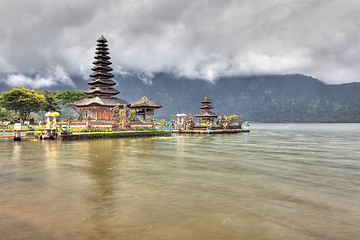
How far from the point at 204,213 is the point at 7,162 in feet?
57.2

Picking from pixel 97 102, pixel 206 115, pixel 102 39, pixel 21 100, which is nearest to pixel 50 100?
pixel 21 100

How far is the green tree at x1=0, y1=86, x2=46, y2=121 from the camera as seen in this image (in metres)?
63.3

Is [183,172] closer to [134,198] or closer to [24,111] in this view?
[134,198]

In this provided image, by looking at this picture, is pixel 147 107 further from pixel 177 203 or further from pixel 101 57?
pixel 177 203

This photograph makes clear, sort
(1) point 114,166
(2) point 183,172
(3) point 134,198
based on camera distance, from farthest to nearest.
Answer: (1) point 114,166 < (2) point 183,172 < (3) point 134,198

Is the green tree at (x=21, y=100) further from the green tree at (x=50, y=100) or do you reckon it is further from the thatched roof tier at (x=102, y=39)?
the thatched roof tier at (x=102, y=39)

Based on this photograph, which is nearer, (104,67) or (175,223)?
(175,223)

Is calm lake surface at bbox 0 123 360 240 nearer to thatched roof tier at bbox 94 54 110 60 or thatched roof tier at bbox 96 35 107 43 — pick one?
thatched roof tier at bbox 94 54 110 60

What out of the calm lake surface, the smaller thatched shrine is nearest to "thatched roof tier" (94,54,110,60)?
the smaller thatched shrine

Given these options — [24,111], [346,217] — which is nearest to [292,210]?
[346,217]

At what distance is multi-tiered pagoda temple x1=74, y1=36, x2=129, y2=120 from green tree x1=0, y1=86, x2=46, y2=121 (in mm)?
15480

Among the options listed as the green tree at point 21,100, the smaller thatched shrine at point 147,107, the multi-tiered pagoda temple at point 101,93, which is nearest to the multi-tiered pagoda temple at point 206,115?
the smaller thatched shrine at point 147,107

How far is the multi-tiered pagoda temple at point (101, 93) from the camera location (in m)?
58.2

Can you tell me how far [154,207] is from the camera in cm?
909
